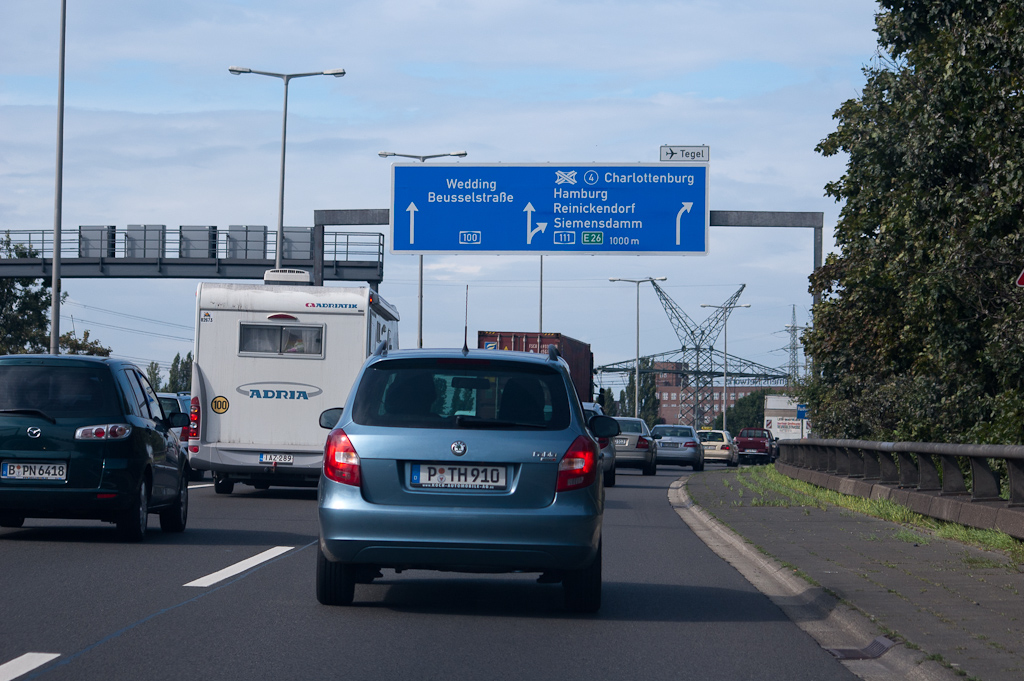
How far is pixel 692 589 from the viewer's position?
1048 centimetres

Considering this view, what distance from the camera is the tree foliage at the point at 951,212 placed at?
18.2 metres

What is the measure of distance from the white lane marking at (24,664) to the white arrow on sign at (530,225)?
70.7ft

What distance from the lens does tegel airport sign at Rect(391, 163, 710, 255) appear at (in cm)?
2777

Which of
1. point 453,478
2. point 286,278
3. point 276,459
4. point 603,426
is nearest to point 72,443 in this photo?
point 603,426

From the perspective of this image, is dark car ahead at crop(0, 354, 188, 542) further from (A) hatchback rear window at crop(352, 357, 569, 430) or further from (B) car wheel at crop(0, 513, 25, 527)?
(A) hatchback rear window at crop(352, 357, 569, 430)

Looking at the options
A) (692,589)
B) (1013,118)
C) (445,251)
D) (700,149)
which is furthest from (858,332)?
(692,589)

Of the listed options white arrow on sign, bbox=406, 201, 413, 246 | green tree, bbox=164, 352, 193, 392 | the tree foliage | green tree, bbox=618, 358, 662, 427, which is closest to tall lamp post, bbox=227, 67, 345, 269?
white arrow on sign, bbox=406, 201, 413, 246

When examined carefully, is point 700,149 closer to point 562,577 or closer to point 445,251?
point 445,251

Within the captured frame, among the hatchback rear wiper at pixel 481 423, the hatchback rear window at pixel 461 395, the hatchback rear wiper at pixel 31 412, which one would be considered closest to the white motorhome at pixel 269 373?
the hatchback rear wiper at pixel 31 412

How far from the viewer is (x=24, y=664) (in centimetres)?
657

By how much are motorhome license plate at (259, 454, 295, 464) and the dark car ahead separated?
643cm

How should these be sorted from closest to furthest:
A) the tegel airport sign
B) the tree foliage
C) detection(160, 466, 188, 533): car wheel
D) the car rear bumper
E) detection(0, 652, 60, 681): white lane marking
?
detection(0, 652, 60, 681): white lane marking, the car rear bumper, detection(160, 466, 188, 533): car wheel, the tree foliage, the tegel airport sign

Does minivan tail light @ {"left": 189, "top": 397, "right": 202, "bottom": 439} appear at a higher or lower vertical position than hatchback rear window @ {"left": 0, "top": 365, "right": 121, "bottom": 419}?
lower

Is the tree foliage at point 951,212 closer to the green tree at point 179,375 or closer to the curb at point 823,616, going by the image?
the curb at point 823,616
